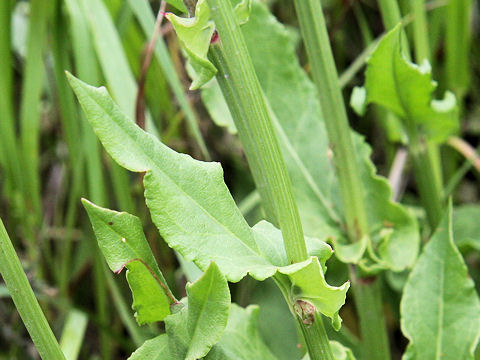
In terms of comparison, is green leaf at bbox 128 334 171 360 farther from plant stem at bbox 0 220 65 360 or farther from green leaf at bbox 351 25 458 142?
green leaf at bbox 351 25 458 142

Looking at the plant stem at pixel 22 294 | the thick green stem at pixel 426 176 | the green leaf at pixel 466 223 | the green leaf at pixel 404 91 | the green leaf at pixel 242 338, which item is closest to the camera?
the plant stem at pixel 22 294

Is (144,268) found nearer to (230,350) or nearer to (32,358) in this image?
(230,350)

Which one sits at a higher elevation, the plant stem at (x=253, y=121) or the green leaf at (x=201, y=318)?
the plant stem at (x=253, y=121)

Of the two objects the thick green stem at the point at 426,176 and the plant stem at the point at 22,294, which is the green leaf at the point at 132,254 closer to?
the plant stem at the point at 22,294

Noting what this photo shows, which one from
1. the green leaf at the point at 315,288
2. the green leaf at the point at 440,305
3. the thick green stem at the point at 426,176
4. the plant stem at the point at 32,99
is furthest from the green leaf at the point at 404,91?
the plant stem at the point at 32,99

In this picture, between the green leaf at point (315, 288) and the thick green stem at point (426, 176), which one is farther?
the thick green stem at point (426, 176)

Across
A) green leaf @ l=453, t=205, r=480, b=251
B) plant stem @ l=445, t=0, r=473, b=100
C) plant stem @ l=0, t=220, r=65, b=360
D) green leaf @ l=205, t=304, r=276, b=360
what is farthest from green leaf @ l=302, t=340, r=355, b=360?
plant stem @ l=445, t=0, r=473, b=100

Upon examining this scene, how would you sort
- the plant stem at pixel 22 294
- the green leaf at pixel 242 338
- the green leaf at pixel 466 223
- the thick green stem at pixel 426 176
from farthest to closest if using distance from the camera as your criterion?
the green leaf at pixel 466 223 → the thick green stem at pixel 426 176 → the green leaf at pixel 242 338 → the plant stem at pixel 22 294
